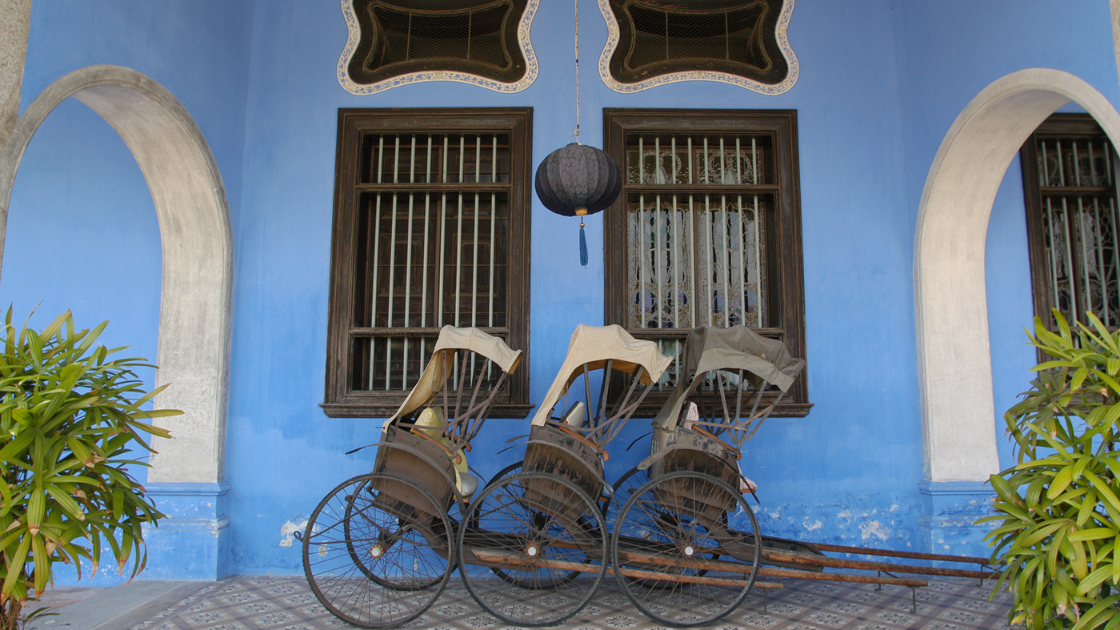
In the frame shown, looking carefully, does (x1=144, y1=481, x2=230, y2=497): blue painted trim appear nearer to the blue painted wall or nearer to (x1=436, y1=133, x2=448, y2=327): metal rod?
the blue painted wall

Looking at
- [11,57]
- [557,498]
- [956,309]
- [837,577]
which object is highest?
[11,57]

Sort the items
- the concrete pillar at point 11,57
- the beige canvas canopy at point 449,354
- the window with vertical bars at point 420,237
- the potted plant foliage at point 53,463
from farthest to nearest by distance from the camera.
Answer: the window with vertical bars at point 420,237
the beige canvas canopy at point 449,354
the concrete pillar at point 11,57
the potted plant foliage at point 53,463

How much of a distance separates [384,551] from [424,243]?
2454 millimetres

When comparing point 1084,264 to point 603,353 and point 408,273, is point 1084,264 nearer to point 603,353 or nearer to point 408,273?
point 603,353

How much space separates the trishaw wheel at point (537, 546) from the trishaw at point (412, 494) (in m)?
0.19

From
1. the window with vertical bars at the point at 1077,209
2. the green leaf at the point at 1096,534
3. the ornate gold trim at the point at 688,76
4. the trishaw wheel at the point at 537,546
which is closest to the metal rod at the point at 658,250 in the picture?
the ornate gold trim at the point at 688,76

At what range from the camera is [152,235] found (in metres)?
5.28

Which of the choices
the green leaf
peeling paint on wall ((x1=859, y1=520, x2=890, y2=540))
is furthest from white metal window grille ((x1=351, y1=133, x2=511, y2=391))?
the green leaf

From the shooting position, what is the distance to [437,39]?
570 centimetres

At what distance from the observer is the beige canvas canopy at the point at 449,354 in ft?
13.5

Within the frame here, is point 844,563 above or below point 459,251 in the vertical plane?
below

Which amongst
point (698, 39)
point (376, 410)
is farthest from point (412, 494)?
point (698, 39)

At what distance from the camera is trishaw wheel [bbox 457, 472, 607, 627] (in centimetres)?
384

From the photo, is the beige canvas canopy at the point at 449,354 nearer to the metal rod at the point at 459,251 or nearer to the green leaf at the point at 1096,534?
the metal rod at the point at 459,251
